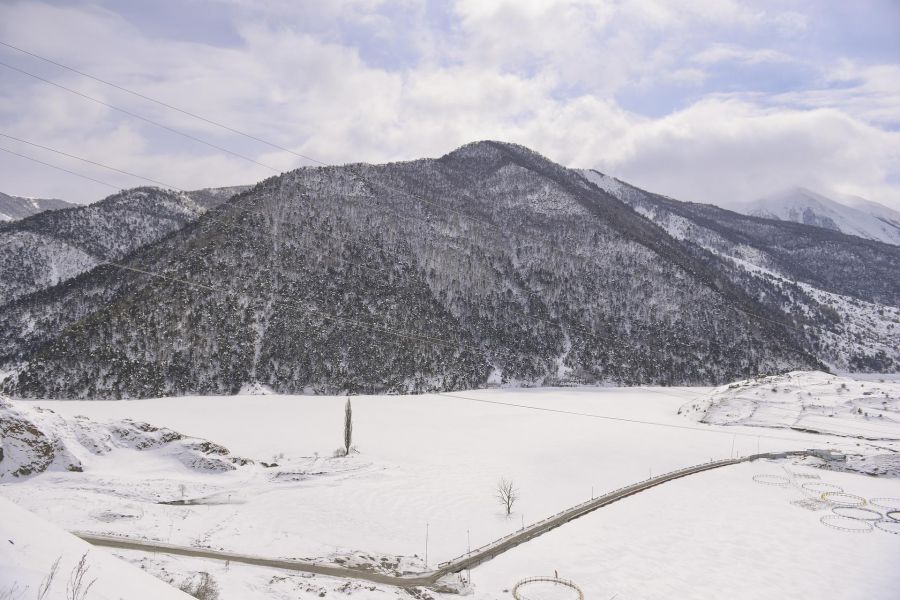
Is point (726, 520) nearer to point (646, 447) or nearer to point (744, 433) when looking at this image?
point (646, 447)

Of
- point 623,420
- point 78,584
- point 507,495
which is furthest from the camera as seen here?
point 623,420

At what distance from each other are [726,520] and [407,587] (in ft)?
72.1

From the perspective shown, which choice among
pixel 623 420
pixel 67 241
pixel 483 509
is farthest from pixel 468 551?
pixel 67 241

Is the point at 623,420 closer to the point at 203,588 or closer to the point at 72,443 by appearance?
the point at 203,588

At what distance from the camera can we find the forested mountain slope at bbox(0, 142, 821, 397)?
88719 millimetres

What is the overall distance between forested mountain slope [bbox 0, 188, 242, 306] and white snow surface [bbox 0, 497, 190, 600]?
178 m

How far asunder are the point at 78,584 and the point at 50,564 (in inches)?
49.3

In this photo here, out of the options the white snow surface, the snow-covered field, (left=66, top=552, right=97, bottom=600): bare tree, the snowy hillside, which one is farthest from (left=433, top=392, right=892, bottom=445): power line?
(left=66, top=552, right=97, bottom=600): bare tree

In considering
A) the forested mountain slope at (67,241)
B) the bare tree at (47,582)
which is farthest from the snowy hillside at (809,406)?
the forested mountain slope at (67,241)

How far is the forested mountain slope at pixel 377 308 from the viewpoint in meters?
88.7

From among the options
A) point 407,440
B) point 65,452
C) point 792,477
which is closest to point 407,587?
point 65,452

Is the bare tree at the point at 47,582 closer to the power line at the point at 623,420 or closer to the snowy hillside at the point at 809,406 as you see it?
the power line at the point at 623,420

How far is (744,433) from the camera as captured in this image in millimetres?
60719

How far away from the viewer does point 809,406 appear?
212 ft
